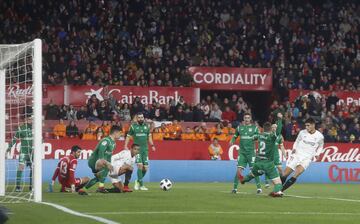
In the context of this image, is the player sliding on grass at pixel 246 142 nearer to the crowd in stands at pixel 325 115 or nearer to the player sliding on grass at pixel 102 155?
the player sliding on grass at pixel 102 155

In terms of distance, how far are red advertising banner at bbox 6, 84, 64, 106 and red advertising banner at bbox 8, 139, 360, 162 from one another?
2287 millimetres

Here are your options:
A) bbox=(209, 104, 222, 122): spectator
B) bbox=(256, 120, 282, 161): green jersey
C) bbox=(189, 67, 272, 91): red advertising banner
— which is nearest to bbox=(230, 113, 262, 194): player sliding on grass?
bbox=(256, 120, 282, 161): green jersey

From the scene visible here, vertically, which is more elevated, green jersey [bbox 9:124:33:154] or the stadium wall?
green jersey [bbox 9:124:33:154]

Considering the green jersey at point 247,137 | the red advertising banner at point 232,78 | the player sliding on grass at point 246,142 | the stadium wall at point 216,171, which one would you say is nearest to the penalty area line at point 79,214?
the player sliding on grass at point 246,142

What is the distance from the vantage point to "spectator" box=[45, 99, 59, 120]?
30.6 meters

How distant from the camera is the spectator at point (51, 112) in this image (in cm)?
3058

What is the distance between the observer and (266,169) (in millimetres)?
18891

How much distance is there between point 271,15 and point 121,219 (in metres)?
30.3

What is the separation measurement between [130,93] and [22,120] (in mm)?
10724

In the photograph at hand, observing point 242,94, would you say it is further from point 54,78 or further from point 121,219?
point 121,219

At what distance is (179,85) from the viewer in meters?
34.6

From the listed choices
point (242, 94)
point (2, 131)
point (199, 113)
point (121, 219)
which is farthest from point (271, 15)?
point (121, 219)

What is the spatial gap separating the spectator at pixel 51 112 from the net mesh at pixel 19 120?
5.26 metres

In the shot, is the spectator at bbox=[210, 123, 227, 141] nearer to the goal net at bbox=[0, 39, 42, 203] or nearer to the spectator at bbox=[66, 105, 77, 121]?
the spectator at bbox=[66, 105, 77, 121]
